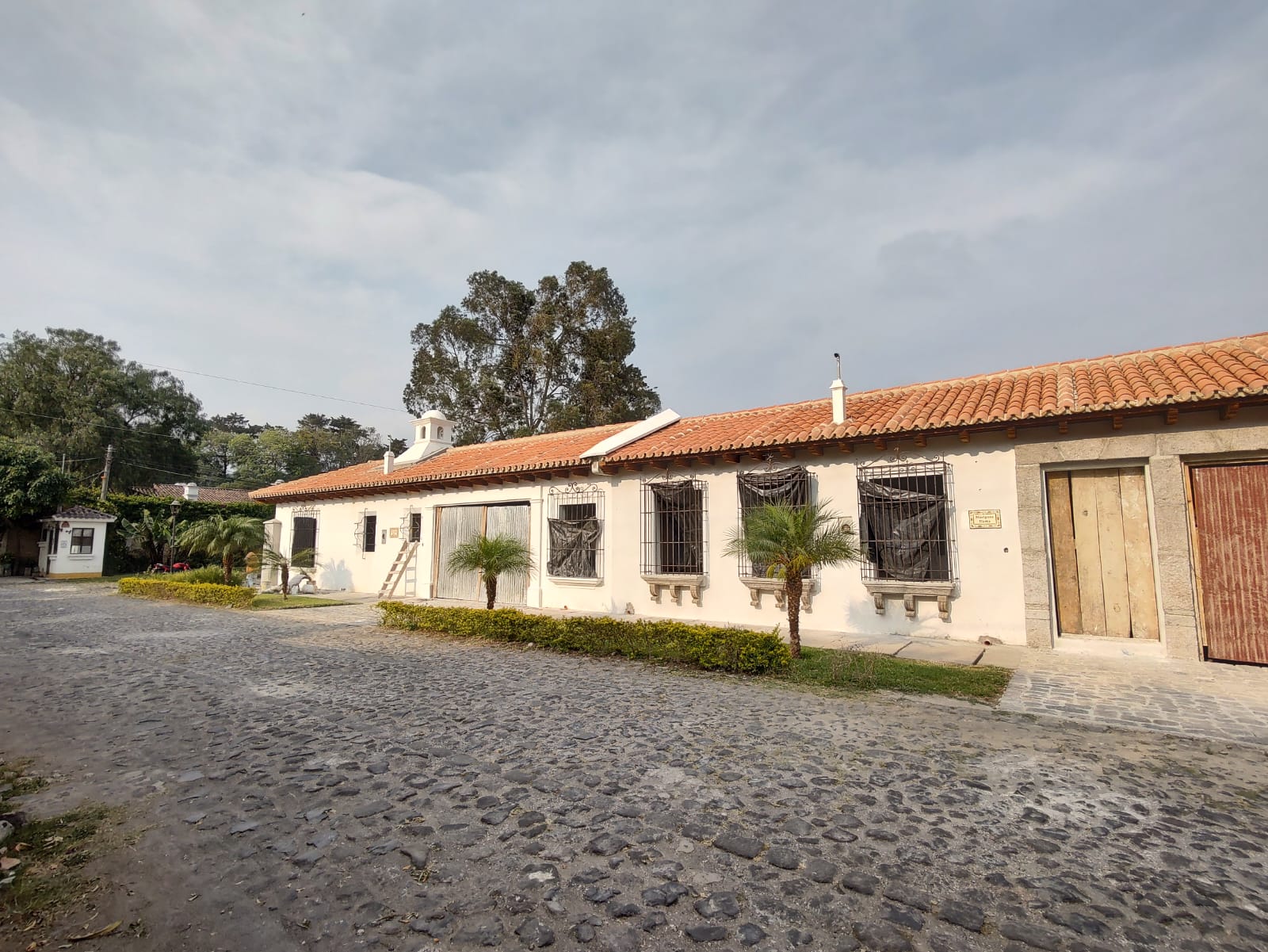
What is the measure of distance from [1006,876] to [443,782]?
319cm

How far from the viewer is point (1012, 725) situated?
5.23 metres

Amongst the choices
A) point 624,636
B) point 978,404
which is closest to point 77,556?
point 624,636

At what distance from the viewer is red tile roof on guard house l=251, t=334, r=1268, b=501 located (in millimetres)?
7859

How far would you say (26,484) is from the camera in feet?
82.5

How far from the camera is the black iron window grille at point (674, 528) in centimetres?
1170

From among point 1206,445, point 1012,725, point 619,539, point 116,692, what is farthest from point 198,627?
point 1206,445

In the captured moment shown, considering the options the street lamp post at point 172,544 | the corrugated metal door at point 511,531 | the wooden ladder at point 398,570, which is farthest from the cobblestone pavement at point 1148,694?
the street lamp post at point 172,544

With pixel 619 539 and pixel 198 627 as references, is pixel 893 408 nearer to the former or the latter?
pixel 619 539

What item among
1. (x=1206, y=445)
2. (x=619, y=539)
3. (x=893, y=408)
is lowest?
(x=619, y=539)

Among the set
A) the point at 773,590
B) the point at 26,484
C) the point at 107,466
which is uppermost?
the point at 107,466

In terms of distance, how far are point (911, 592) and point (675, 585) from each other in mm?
4244

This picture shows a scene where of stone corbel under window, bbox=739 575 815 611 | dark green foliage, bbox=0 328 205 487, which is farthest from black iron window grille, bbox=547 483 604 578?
dark green foliage, bbox=0 328 205 487

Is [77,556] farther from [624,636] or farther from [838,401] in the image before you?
[838,401]

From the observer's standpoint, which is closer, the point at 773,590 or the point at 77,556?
the point at 773,590
